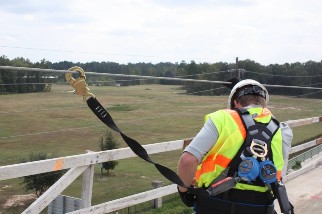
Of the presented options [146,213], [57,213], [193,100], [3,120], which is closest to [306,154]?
[146,213]

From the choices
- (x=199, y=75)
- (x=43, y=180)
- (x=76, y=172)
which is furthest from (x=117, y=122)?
(x=76, y=172)

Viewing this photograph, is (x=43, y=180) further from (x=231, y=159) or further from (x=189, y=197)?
(x=231, y=159)

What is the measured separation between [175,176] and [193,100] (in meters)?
19.1

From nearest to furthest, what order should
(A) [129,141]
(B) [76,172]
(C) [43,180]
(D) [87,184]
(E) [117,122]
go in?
(A) [129,141] → (B) [76,172] → (D) [87,184] → (C) [43,180] → (E) [117,122]

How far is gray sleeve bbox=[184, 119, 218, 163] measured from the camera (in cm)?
211

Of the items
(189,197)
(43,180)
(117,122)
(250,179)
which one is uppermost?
(250,179)

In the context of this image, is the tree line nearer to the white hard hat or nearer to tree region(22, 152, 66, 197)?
tree region(22, 152, 66, 197)

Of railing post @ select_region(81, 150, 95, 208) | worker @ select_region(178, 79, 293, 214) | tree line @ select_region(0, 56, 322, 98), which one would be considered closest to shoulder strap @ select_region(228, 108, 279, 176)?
worker @ select_region(178, 79, 293, 214)

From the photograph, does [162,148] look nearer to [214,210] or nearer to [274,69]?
[214,210]

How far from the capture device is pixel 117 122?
92.0 ft

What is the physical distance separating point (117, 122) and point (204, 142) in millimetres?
26124

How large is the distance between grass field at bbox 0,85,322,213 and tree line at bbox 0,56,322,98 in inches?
18.4

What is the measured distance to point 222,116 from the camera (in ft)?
7.07

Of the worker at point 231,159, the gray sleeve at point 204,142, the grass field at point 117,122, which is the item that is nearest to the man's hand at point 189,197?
the worker at point 231,159
